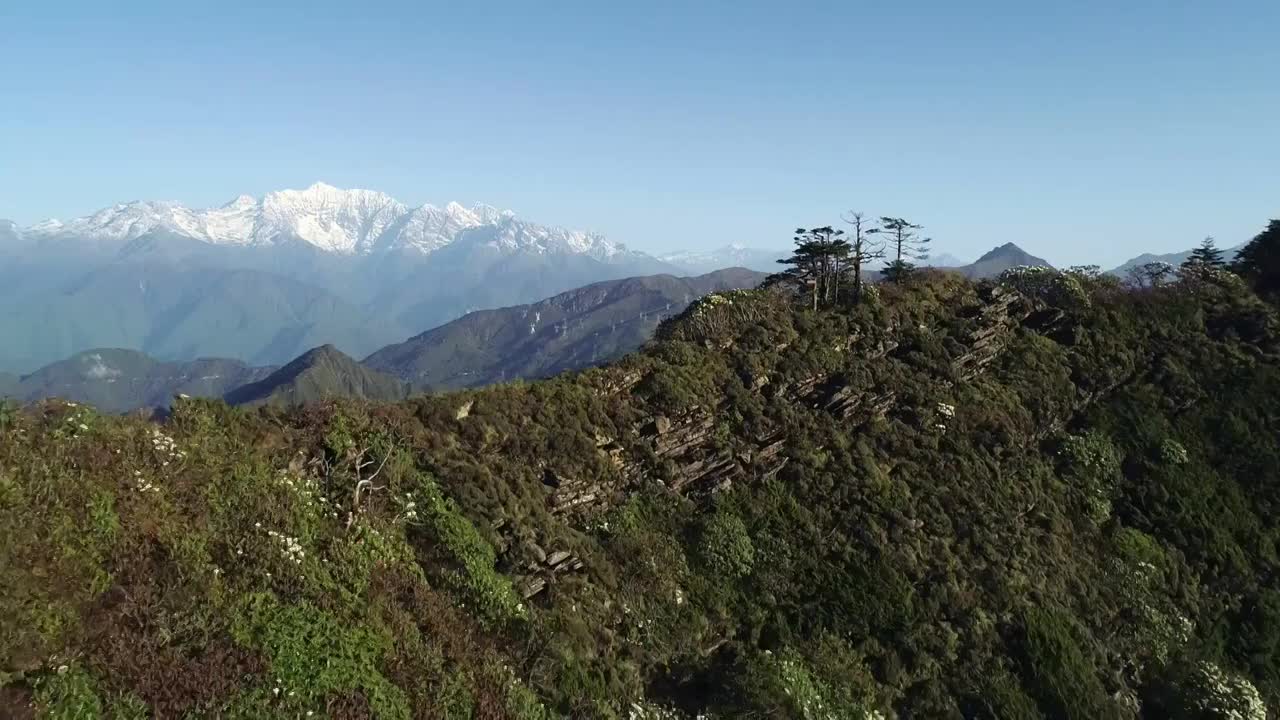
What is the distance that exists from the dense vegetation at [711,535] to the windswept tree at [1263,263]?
36.3 ft

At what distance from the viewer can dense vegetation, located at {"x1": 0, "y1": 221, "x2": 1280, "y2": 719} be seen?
11359 mm

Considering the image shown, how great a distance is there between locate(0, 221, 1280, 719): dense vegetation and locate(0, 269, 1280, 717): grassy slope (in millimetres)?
83

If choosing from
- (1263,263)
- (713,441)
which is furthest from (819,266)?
(1263,263)

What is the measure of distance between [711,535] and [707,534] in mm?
133

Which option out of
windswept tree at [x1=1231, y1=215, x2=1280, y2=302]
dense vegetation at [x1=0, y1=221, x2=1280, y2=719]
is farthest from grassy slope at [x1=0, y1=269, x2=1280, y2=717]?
windswept tree at [x1=1231, y1=215, x2=1280, y2=302]

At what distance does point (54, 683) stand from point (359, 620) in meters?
4.68

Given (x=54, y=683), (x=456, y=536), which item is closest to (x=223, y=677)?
(x=54, y=683)

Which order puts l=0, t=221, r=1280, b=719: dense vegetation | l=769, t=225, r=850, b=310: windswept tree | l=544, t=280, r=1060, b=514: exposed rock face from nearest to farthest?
l=0, t=221, r=1280, b=719: dense vegetation
l=544, t=280, r=1060, b=514: exposed rock face
l=769, t=225, r=850, b=310: windswept tree

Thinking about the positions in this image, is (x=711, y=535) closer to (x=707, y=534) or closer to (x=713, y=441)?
(x=707, y=534)

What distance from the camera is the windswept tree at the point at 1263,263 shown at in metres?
43.8

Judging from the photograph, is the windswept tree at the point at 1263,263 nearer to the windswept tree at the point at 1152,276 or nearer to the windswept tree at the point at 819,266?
the windswept tree at the point at 1152,276

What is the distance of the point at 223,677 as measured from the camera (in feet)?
34.3

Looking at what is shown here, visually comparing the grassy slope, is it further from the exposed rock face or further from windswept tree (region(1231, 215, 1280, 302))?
windswept tree (region(1231, 215, 1280, 302))

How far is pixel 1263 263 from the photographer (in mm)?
45938
